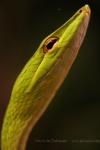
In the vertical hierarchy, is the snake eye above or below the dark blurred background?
above

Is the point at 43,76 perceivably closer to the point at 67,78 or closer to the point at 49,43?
the point at 49,43

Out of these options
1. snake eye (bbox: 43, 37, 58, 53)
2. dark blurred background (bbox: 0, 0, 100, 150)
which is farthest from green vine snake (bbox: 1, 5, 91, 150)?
dark blurred background (bbox: 0, 0, 100, 150)

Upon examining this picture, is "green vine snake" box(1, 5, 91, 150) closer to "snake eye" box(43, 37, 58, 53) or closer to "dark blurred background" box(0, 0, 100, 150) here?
"snake eye" box(43, 37, 58, 53)

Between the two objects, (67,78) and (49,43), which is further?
(67,78)

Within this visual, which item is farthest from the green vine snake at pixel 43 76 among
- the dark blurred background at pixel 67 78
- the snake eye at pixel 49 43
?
the dark blurred background at pixel 67 78

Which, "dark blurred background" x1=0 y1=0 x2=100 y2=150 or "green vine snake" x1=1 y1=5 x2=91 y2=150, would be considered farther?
"dark blurred background" x1=0 y1=0 x2=100 y2=150

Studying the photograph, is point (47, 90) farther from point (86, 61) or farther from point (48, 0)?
point (48, 0)

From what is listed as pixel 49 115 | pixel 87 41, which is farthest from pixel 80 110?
pixel 87 41

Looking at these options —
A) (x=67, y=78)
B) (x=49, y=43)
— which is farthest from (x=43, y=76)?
(x=67, y=78)
